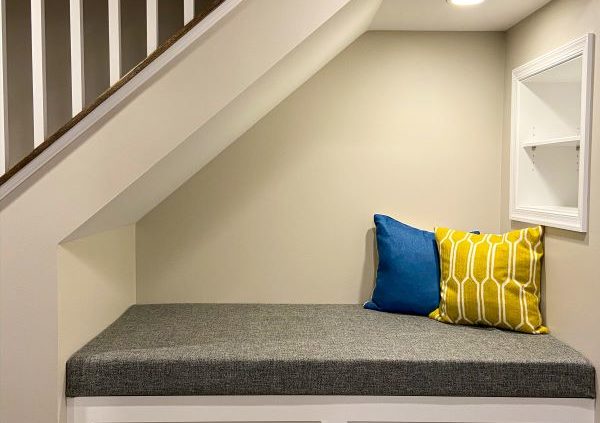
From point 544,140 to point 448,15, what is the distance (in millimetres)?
696

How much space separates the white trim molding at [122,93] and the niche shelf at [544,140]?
1.33 metres

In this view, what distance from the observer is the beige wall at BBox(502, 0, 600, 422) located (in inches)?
79.0

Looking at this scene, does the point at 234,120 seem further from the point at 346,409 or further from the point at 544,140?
the point at 544,140

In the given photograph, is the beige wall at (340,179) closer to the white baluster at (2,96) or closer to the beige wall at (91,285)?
the beige wall at (91,285)

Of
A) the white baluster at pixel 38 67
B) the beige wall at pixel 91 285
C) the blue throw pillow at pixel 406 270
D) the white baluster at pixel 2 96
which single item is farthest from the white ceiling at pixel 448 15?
the beige wall at pixel 91 285

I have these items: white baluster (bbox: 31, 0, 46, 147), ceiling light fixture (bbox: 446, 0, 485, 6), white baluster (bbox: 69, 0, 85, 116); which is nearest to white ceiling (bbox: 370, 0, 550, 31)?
ceiling light fixture (bbox: 446, 0, 485, 6)

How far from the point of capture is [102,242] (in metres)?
2.40

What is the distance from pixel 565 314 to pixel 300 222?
1289 millimetres

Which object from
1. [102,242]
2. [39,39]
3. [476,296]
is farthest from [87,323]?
[476,296]

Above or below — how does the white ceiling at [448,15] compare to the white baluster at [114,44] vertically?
above

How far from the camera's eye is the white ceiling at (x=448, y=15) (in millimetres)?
2453

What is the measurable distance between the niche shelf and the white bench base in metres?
0.74

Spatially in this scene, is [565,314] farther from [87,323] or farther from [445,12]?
[87,323]

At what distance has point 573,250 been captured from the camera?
7.11 ft
